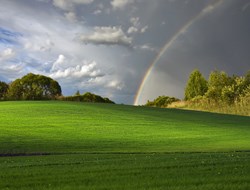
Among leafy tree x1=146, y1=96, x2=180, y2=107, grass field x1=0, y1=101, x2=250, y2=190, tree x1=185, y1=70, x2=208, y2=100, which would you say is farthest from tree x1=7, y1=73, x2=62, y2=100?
tree x1=185, y1=70, x2=208, y2=100

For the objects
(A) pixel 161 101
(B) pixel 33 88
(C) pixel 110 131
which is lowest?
(C) pixel 110 131

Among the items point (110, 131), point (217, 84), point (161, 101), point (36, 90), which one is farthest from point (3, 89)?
point (110, 131)

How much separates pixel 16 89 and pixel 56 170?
74.7 m

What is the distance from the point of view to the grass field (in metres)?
12.5

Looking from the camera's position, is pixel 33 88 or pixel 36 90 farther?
pixel 33 88

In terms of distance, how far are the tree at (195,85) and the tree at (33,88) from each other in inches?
1448

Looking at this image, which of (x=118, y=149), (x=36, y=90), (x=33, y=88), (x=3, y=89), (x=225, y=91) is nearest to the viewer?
(x=118, y=149)

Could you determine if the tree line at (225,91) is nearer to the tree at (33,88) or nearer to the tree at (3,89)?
the tree at (33,88)

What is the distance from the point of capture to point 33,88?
87.1 meters

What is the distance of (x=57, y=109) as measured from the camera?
54.5 meters

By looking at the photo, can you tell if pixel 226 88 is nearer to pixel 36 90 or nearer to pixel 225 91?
pixel 225 91

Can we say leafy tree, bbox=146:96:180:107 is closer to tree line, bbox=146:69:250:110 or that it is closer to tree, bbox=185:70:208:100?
tree, bbox=185:70:208:100

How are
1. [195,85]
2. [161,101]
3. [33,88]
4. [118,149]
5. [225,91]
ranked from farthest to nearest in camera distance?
[195,85], [161,101], [33,88], [225,91], [118,149]

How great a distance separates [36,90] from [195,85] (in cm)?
4454
